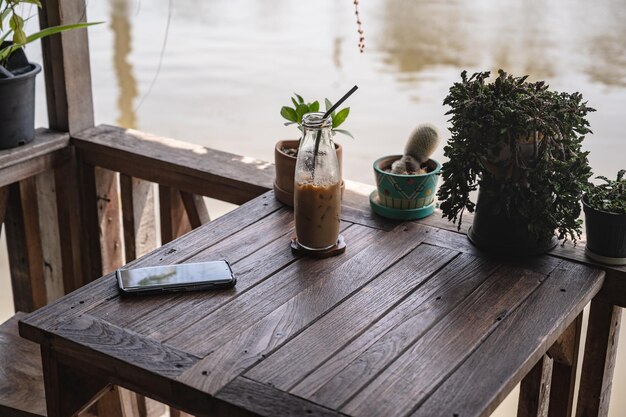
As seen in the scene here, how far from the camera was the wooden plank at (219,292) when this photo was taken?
1.45m

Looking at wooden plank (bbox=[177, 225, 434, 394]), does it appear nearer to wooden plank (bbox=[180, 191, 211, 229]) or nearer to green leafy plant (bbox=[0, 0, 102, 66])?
wooden plank (bbox=[180, 191, 211, 229])

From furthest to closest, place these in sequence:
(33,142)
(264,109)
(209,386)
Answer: (264,109) < (33,142) < (209,386)

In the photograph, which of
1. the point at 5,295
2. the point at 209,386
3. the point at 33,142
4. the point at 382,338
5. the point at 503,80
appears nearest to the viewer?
the point at 209,386

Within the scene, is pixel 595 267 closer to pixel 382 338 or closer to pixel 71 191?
pixel 382 338

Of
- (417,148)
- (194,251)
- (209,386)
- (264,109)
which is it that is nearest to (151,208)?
(194,251)

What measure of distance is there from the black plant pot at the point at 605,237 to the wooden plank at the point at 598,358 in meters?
0.14

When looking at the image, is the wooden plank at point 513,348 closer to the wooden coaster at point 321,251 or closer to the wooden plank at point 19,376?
the wooden coaster at point 321,251

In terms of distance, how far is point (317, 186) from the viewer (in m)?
1.67

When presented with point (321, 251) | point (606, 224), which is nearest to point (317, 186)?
point (321, 251)

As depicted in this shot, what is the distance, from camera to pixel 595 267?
5.48 feet

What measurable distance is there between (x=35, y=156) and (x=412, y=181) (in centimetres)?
116

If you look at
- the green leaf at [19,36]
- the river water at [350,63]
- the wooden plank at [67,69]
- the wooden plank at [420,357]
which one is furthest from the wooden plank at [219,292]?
the river water at [350,63]

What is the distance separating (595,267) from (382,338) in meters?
0.55

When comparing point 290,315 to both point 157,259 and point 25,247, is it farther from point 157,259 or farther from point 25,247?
point 25,247
